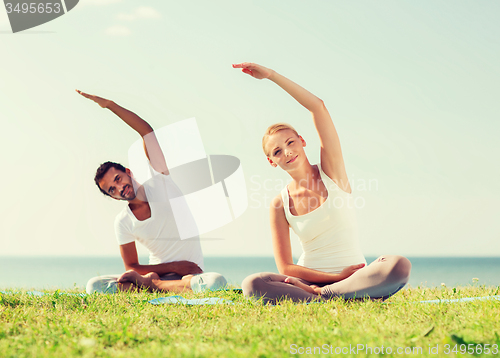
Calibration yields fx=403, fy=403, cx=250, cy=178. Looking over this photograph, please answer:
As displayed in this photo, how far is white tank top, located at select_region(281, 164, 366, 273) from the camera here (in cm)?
409

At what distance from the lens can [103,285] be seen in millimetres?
5602

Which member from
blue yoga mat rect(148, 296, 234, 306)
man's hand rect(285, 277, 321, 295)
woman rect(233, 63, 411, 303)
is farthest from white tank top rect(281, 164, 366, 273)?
blue yoga mat rect(148, 296, 234, 306)

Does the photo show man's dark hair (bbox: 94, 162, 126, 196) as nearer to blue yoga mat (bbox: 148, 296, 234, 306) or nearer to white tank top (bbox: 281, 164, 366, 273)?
blue yoga mat (bbox: 148, 296, 234, 306)

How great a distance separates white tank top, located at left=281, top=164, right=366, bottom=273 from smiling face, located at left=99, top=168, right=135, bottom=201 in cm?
262

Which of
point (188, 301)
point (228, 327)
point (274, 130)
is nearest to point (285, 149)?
point (274, 130)

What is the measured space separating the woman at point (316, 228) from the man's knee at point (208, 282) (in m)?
1.38

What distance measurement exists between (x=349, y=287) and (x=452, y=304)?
2.95 ft

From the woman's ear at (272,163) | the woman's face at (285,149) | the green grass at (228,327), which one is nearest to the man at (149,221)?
the green grass at (228,327)

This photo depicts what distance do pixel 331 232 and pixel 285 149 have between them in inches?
38.1

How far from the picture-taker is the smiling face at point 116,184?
564 cm

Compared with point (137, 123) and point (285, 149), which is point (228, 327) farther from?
point (137, 123)

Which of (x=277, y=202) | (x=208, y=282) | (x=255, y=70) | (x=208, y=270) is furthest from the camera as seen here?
(x=208, y=270)

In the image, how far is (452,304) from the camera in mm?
3600

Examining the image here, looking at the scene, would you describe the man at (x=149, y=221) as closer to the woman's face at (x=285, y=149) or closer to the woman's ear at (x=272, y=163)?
the woman's ear at (x=272, y=163)
